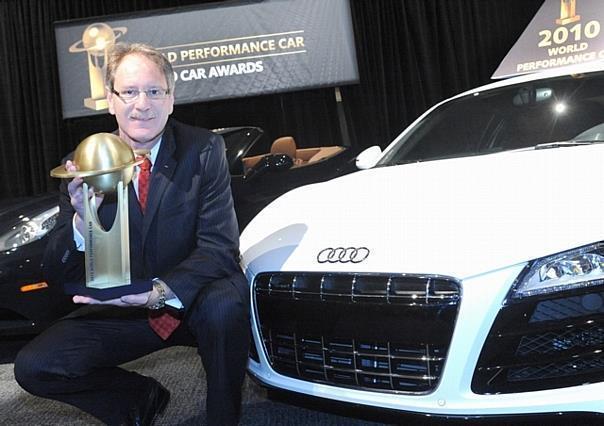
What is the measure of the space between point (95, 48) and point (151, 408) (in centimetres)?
547

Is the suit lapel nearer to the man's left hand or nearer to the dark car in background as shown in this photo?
the man's left hand

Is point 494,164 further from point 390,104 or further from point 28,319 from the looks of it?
point 390,104

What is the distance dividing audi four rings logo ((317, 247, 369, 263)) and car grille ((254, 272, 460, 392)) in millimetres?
46

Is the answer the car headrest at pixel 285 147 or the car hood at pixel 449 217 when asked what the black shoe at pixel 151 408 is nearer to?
the car hood at pixel 449 217

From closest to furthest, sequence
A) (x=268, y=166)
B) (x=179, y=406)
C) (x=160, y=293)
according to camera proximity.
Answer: (x=160, y=293) → (x=179, y=406) → (x=268, y=166)

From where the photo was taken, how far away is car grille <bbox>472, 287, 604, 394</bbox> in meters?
1.41

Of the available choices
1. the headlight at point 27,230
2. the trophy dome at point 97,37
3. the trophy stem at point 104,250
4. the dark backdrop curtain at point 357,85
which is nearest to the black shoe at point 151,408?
the trophy stem at point 104,250

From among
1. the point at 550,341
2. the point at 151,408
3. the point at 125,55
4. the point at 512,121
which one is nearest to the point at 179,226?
the point at 125,55

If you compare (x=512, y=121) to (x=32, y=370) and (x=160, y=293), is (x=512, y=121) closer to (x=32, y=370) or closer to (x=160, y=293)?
(x=160, y=293)

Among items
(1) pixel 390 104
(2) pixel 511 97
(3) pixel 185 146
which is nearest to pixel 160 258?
(3) pixel 185 146

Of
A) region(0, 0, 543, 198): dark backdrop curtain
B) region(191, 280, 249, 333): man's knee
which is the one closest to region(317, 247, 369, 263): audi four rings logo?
region(191, 280, 249, 333): man's knee

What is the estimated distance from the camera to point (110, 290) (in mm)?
1659

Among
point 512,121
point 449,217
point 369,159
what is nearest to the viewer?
point 449,217

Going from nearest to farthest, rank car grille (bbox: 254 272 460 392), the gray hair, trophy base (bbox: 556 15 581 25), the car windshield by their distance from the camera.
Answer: car grille (bbox: 254 272 460 392) < the gray hair < the car windshield < trophy base (bbox: 556 15 581 25)
